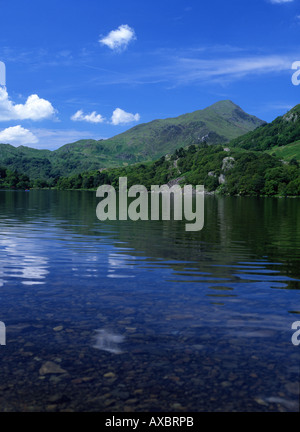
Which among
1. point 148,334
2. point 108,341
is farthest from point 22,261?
point 148,334

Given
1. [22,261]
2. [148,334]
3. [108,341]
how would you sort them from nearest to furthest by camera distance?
[108,341]
[148,334]
[22,261]

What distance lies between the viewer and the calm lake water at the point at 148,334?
10.1m

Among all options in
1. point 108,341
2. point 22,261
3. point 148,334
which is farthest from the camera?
point 22,261

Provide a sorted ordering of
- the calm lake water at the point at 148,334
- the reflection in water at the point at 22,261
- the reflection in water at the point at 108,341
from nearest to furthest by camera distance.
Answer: the calm lake water at the point at 148,334 → the reflection in water at the point at 108,341 → the reflection in water at the point at 22,261

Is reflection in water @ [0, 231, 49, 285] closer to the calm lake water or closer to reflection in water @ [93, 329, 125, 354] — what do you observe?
the calm lake water

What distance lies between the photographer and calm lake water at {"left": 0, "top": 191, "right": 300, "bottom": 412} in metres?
10.1

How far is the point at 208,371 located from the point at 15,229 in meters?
45.4

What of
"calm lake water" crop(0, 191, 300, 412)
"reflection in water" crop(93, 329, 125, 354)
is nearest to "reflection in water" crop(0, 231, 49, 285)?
"calm lake water" crop(0, 191, 300, 412)

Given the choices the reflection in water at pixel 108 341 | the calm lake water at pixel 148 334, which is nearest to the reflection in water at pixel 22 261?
the calm lake water at pixel 148 334

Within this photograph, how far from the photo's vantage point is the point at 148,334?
47.0 feet

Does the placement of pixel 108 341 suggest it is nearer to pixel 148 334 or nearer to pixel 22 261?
pixel 148 334

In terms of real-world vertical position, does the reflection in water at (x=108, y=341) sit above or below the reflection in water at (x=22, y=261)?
below

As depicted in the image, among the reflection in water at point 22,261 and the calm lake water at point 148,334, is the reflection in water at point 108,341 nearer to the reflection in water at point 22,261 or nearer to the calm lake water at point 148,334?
the calm lake water at point 148,334

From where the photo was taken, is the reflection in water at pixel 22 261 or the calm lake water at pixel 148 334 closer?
the calm lake water at pixel 148 334
